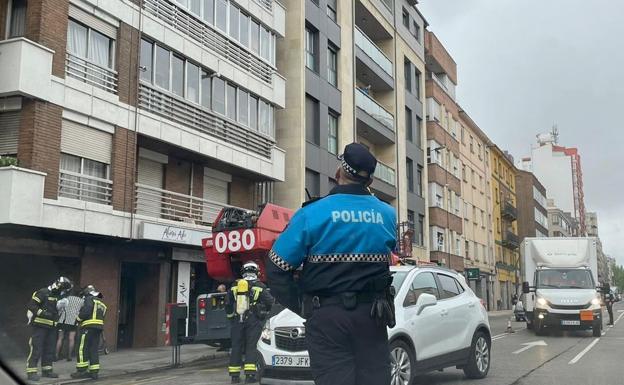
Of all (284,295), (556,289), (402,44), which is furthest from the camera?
(402,44)

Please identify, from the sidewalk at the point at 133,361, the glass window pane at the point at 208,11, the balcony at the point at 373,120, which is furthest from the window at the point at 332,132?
the sidewalk at the point at 133,361

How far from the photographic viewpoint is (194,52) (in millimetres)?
20016

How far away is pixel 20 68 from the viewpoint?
45.6 feet

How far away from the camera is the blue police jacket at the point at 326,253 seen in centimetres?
353

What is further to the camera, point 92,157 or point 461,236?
point 461,236

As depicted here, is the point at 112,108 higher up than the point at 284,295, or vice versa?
the point at 112,108

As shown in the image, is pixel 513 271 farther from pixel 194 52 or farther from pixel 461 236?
pixel 194 52

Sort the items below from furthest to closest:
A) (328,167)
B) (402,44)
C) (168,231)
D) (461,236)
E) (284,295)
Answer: (461,236), (402,44), (328,167), (168,231), (284,295)

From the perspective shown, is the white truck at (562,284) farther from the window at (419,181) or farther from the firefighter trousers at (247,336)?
the window at (419,181)

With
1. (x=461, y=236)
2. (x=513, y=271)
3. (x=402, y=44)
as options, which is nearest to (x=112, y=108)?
(x=402, y=44)

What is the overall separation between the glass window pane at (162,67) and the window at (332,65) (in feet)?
37.6

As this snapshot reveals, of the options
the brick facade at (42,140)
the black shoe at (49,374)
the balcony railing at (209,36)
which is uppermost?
the balcony railing at (209,36)

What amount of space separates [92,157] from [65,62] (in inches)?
94.6

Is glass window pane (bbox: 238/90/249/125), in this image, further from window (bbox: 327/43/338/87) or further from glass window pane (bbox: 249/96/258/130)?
window (bbox: 327/43/338/87)
